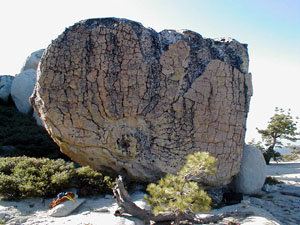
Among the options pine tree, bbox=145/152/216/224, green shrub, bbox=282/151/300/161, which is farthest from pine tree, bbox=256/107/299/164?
pine tree, bbox=145/152/216/224

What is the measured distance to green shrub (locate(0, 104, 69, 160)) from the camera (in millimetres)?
7512

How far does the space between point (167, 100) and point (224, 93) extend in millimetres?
1059

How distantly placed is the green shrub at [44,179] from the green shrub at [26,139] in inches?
99.3

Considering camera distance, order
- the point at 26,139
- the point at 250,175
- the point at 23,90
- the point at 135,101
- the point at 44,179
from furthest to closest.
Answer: the point at 23,90 → the point at 26,139 → the point at 250,175 → the point at 135,101 → the point at 44,179

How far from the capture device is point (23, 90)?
37.2 feet

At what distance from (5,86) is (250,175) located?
11192mm

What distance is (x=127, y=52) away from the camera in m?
4.67

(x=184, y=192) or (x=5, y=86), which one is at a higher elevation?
(x=5, y=86)

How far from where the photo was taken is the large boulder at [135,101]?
451cm

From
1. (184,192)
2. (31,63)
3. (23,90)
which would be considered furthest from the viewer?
(31,63)

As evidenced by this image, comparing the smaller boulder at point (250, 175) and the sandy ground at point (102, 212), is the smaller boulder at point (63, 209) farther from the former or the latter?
the smaller boulder at point (250, 175)

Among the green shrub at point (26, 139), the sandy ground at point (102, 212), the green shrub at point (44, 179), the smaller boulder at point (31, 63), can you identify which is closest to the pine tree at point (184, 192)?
the sandy ground at point (102, 212)

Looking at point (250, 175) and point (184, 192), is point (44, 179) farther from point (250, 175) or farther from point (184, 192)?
point (250, 175)

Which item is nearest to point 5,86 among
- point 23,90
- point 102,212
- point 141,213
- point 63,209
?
point 23,90
